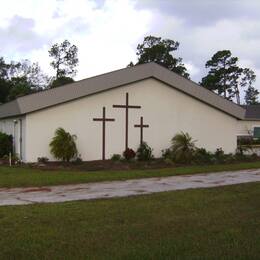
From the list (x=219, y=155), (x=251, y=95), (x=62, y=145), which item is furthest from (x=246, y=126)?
(x=251, y=95)

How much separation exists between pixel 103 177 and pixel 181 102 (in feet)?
36.6

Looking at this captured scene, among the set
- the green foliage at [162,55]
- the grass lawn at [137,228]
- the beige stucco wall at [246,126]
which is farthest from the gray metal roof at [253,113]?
the grass lawn at [137,228]

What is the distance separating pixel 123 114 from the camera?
28.7 m

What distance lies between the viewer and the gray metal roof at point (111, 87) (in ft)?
86.3

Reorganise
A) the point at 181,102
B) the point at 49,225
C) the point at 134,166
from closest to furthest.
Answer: the point at 49,225
the point at 134,166
the point at 181,102

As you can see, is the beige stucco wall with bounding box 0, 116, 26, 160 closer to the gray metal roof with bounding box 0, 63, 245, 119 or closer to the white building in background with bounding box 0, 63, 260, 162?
the white building in background with bounding box 0, 63, 260, 162

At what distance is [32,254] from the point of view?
7914 mm

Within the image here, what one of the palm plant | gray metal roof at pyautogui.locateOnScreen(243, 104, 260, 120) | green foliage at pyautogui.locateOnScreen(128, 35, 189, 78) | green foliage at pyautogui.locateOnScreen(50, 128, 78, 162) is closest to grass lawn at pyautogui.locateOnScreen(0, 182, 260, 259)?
green foliage at pyautogui.locateOnScreen(50, 128, 78, 162)

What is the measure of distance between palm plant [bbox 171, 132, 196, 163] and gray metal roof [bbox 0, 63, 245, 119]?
2.49 meters

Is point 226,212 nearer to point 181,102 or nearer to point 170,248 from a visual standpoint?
point 170,248

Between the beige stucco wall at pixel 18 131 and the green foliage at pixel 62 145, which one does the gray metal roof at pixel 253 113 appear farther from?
the green foliage at pixel 62 145

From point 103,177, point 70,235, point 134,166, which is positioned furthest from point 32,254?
point 134,166

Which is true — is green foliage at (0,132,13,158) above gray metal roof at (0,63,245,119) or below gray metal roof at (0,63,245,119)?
below

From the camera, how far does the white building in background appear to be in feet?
87.7
